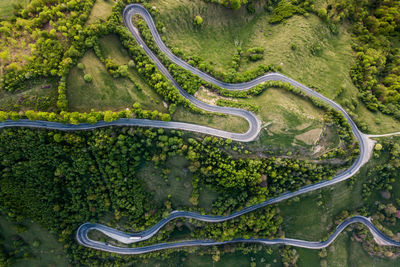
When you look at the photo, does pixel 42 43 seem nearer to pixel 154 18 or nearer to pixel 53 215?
pixel 154 18

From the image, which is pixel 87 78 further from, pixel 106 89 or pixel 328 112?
pixel 328 112

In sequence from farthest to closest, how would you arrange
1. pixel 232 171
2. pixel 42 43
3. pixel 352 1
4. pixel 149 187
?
pixel 352 1 < pixel 149 187 < pixel 232 171 < pixel 42 43

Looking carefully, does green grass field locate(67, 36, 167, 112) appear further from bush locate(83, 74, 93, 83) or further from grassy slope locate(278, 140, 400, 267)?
grassy slope locate(278, 140, 400, 267)

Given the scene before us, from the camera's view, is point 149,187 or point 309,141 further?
point 149,187

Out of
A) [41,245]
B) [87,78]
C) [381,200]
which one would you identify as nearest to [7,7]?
[87,78]


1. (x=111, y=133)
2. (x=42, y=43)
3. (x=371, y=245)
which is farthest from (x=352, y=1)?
(x=42, y=43)

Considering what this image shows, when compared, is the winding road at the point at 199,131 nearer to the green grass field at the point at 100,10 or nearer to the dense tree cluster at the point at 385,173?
the green grass field at the point at 100,10

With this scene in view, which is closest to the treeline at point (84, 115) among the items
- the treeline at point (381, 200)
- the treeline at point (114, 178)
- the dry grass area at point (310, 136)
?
the treeline at point (114, 178)
